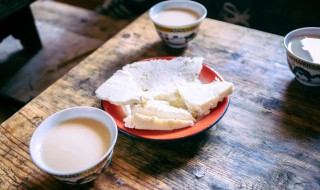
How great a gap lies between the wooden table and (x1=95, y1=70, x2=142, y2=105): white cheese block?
94 millimetres

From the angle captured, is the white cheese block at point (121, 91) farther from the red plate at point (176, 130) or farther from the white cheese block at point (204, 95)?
the white cheese block at point (204, 95)

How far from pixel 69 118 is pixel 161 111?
266mm

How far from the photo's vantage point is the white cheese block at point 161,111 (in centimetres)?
90

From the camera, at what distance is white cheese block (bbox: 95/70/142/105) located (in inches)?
36.5

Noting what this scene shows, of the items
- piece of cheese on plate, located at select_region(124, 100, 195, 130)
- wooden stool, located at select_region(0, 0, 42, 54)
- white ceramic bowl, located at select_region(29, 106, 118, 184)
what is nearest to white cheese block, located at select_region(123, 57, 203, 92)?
piece of cheese on plate, located at select_region(124, 100, 195, 130)

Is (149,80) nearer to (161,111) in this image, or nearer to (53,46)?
(161,111)

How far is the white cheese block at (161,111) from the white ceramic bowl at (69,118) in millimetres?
135

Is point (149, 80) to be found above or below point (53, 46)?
above

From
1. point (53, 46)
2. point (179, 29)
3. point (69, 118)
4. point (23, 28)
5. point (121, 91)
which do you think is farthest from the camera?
point (53, 46)

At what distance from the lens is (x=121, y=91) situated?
96cm

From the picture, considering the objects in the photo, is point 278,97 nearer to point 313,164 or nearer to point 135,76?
point 313,164

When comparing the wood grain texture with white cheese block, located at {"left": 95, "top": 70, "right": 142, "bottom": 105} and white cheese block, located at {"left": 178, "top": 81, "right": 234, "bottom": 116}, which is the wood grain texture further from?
white cheese block, located at {"left": 178, "top": 81, "right": 234, "bottom": 116}

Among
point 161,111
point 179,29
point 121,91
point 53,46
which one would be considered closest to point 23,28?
point 53,46

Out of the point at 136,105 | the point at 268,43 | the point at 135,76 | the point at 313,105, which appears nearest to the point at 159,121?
the point at 136,105
